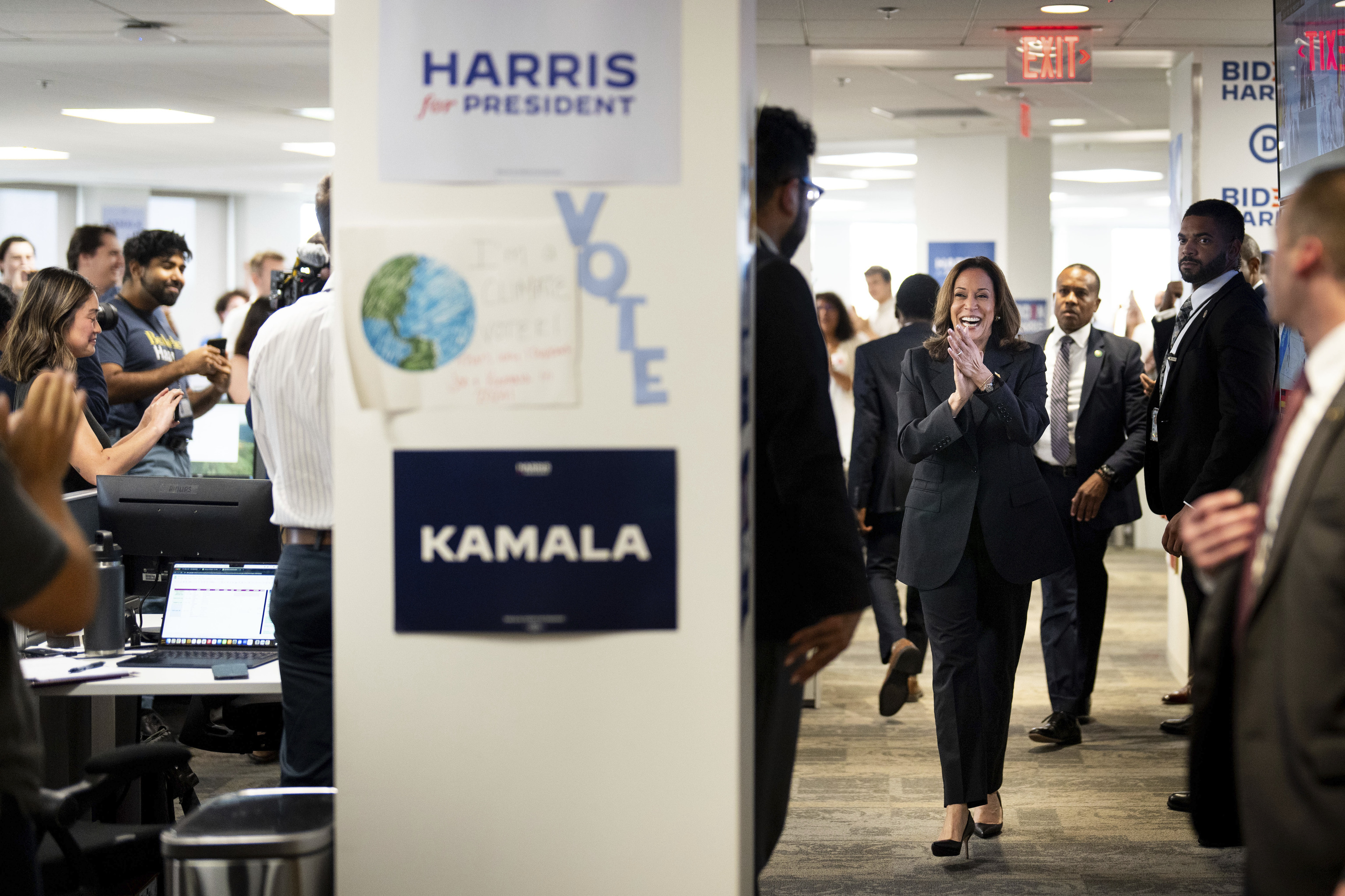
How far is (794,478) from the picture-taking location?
2.31m

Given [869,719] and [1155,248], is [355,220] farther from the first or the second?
[1155,248]

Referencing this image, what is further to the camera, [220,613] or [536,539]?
[220,613]

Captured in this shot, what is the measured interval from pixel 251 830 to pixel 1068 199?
17.6 m

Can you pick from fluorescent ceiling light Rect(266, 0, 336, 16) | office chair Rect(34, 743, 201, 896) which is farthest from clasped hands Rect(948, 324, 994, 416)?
fluorescent ceiling light Rect(266, 0, 336, 16)

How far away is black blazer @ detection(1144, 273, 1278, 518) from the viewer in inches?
149

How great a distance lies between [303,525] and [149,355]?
2927mm

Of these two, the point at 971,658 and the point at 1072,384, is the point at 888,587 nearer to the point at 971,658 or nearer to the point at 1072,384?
the point at 1072,384

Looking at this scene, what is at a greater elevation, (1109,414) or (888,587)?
(1109,414)

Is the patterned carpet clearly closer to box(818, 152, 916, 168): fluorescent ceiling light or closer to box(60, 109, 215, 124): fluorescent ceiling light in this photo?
box(60, 109, 215, 124): fluorescent ceiling light

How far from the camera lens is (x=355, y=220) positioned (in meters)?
2.07

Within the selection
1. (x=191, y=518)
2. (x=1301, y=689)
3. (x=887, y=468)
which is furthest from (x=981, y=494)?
(x=191, y=518)

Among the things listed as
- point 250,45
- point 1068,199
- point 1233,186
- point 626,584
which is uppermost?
point 1068,199

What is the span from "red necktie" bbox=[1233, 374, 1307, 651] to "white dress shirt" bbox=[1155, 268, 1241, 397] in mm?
2259

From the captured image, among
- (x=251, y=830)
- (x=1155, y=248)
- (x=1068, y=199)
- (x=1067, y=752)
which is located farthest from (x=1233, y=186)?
(x=1155, y=248)
